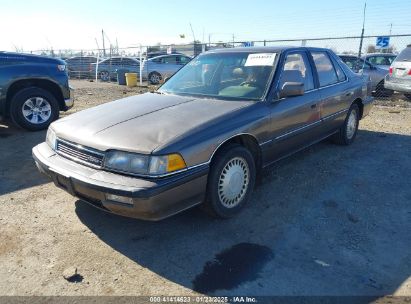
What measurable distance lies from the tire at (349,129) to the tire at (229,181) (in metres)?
2.65

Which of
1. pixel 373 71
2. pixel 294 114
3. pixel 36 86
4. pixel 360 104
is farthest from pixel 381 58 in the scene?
pixel 36 86

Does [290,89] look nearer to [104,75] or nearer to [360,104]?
[360,104]

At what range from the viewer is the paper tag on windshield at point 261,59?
13.4 ft

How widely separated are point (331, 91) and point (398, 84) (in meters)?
6.06

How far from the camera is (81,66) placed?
2161cm

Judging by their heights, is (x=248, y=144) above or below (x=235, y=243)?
above

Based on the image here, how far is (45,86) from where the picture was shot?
22.3 ft

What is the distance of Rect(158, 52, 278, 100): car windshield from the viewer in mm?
3928

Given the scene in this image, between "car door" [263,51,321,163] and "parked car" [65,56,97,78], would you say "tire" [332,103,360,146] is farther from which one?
"parked car" [65,56,97,78]

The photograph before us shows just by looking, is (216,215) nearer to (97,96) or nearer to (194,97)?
(194,97)

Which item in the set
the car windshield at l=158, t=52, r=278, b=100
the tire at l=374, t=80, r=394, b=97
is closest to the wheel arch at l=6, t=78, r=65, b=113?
the car windshield at l=158, t=52, r=278, b=100

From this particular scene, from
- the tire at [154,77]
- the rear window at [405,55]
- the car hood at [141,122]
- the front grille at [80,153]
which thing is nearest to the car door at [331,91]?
the car hood at [141,122]

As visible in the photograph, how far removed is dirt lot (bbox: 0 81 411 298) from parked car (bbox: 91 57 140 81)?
14.3 metres

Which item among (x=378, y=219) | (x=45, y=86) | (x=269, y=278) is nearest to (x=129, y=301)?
(x=269, y=278)
